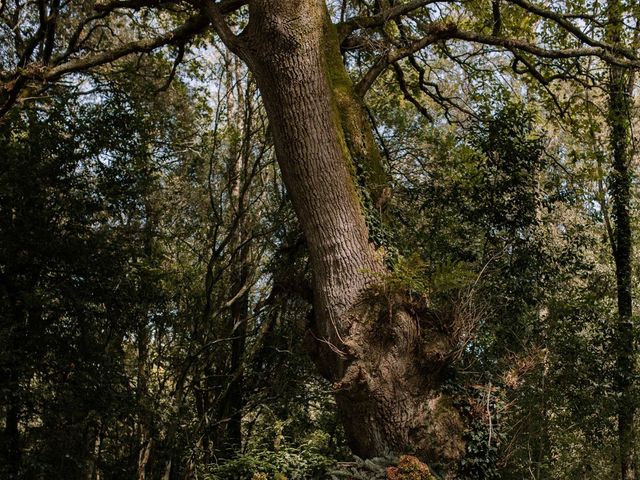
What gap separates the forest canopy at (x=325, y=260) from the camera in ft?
16.2

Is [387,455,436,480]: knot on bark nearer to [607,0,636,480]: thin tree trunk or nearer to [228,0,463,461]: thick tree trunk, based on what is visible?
[228,0,463,461]: thick tree trunk

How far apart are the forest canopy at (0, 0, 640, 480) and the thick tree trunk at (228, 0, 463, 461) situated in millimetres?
19

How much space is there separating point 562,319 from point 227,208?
20.7 ft

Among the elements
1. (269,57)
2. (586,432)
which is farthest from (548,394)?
(269,57)

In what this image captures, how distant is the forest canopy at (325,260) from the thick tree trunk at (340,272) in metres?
0.02

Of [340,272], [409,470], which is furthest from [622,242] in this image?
[409,470]

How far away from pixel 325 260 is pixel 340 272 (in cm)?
16

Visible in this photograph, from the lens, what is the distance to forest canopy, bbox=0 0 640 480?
4.94 meters

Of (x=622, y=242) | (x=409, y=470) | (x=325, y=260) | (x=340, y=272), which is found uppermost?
(x=622, y=242)

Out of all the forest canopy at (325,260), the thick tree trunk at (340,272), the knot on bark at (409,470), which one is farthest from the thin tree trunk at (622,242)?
the knot on bark at (409,470)

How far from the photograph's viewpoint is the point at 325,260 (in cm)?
490

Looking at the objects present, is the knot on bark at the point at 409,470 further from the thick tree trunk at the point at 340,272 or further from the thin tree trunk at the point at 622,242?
the thin tree trunk at the point at 622,242

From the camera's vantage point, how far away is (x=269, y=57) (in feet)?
16.4

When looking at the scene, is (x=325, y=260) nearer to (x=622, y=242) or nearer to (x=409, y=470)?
(x=409, y=470)
